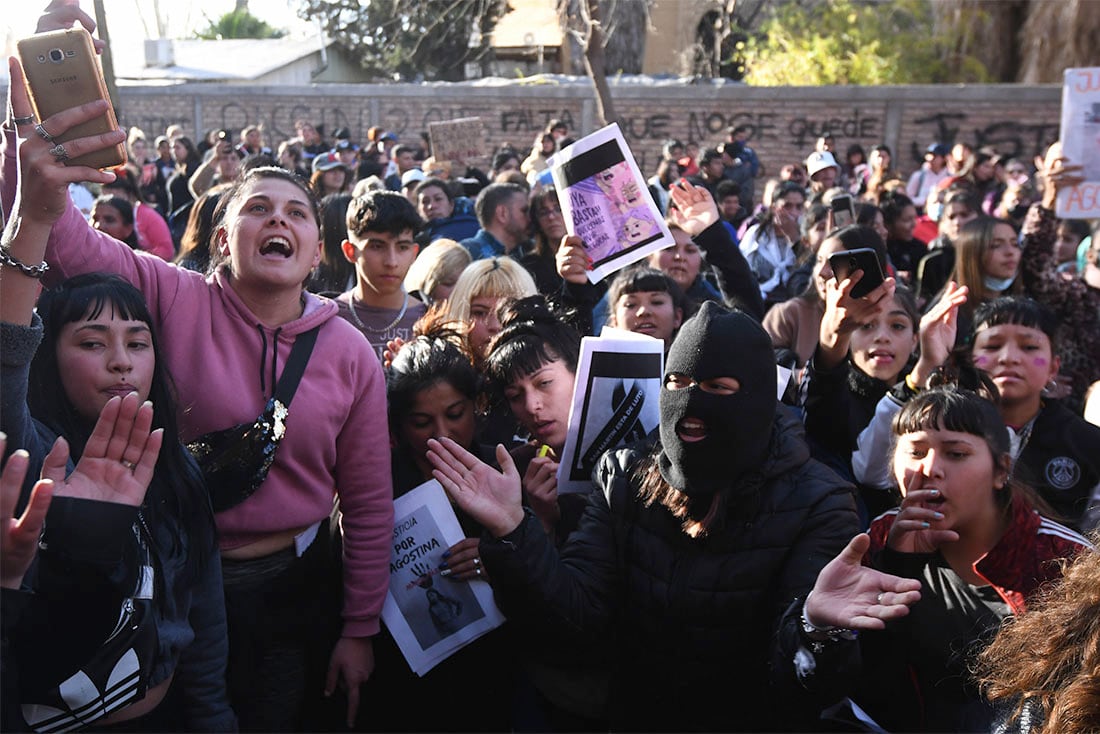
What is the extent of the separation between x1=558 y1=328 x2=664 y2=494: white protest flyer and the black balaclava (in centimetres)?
54

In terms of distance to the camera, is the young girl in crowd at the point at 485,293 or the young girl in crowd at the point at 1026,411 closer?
the young girl in crowd at the point at 1026,411

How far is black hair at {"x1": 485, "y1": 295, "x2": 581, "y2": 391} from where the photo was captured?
307 centimetres

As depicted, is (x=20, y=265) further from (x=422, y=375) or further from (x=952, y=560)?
(x=952, y=560)

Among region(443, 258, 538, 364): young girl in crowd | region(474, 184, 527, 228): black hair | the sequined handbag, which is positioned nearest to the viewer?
the sequined handbag

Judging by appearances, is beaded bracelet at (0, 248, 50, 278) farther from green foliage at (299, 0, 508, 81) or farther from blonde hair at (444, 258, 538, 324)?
green foliage at (299, 0, 508, 81)

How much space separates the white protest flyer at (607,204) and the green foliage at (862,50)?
1770 cm

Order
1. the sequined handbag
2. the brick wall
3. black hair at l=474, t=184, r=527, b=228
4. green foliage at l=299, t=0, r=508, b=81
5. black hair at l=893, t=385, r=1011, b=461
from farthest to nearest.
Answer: green foliage at l=299, t=0, r=508, b=81, the brick wall, black hair at l=474, t=184, r=527, b=228, black hair at l=893, t=385, r=1011, b=461, the sequined handbag

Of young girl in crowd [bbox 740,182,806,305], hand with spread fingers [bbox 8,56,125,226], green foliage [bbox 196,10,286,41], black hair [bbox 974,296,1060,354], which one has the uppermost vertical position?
green foliage [bbox 196,10,286,41]

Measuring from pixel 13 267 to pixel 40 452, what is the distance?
377 millimetres

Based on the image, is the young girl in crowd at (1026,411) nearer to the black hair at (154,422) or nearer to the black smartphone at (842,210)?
the black hair at (154,422)

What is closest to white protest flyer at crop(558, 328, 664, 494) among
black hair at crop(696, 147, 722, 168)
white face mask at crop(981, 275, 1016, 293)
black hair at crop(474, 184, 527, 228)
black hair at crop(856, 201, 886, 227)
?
white face mask at crop(981, 275, 1016, 293)

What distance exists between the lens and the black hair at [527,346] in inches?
121

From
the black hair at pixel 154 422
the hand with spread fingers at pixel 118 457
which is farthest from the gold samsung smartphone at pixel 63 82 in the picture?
the hand with spread fingers at pixel 118 457

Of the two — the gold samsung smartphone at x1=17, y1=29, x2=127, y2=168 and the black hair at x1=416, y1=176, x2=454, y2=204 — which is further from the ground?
the gold samsung smartphone at x1=17, y1=29, x2=127, y2=168
